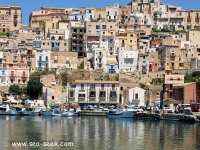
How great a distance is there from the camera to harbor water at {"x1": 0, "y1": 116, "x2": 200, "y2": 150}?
3519 centimetres

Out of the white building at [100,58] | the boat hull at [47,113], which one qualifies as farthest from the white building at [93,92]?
the white building at [100,58]

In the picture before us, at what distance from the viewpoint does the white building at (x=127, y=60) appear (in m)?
69.4

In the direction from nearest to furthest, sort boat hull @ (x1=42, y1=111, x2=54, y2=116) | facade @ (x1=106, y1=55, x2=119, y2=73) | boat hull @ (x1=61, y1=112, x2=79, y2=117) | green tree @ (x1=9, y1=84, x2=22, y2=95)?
boat hull @ (x1=61, y1=112, x2=79, y2=117)
boat hull @ (x1=42, y1=111, x2=54, y2=116)
green tree @ (x1=9, y1=84, x2=22, y2=95)
facade @ (x1=106, y1=55, x2=119, y2=73)

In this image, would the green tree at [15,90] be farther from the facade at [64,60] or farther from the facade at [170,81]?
the facade at [170,81]

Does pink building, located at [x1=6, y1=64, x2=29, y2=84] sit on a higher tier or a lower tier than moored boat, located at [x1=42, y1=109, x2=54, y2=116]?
higher

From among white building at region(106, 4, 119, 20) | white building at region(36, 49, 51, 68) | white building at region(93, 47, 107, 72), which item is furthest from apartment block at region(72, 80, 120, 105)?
white building at region(106, 4, 119, 20)

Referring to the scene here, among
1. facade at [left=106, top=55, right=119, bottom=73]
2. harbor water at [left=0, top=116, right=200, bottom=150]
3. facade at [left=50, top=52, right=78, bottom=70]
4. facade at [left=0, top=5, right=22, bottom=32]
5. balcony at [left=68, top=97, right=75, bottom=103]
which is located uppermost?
facade at [left=0, top=5, right=22, bottom=32]

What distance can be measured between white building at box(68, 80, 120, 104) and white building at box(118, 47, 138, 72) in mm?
6667

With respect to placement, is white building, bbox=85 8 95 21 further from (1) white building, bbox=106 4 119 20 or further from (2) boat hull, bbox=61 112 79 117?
(2) boat hull, bbox=61 112 79 117

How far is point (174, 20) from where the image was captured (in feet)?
277

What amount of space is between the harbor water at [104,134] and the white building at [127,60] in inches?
664

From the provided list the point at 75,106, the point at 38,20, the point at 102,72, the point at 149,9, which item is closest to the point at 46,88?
the point at 75,106

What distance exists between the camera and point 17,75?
217 ft

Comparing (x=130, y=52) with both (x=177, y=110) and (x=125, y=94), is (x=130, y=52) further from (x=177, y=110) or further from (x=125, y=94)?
(x=177, y=110)
